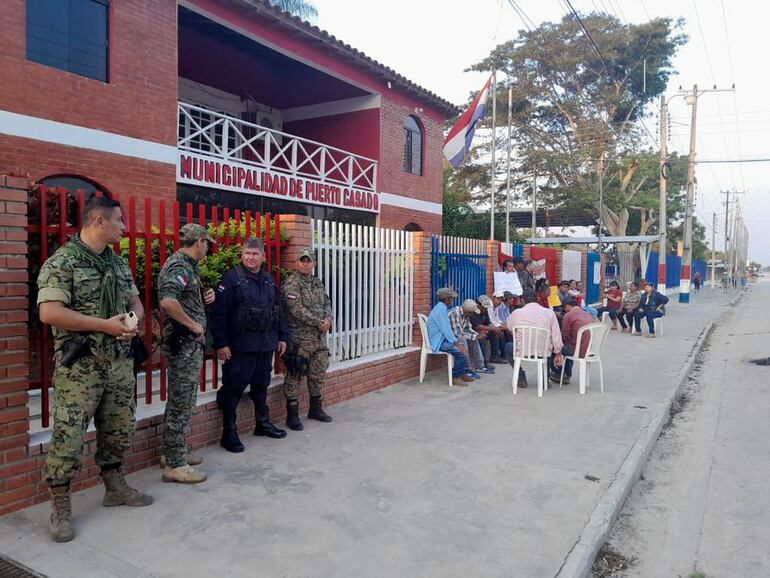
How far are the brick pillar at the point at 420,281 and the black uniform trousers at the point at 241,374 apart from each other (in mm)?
3603

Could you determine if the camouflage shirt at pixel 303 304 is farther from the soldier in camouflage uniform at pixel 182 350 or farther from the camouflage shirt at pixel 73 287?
the camouflage shirt at pixel 73 287

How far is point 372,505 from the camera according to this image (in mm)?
3805

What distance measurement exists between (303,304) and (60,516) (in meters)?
2.63

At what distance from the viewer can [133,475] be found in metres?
4.14

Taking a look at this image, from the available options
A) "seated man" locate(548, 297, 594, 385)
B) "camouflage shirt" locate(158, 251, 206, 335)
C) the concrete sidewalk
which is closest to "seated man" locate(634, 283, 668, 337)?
"seated man" locate(548, 297, 594, 385)

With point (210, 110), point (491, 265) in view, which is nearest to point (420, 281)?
point (491, 265)

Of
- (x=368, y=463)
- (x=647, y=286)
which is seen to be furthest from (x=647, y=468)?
(x=647, y=286)

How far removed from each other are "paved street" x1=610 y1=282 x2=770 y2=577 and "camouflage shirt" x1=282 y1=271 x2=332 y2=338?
2.94 m

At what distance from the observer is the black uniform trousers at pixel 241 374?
183 inches

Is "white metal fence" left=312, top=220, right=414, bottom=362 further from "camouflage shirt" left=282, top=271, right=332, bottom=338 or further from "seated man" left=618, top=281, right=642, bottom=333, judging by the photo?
"seated man" left=618, top=281, right=642, bottom=333

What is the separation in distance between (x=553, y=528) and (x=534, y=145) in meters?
30.0

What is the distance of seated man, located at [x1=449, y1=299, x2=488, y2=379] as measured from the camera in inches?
308

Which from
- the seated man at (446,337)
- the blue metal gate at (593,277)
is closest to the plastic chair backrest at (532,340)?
the seated man at (446,337)

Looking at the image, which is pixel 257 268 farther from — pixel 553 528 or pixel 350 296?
pixel 553 528
